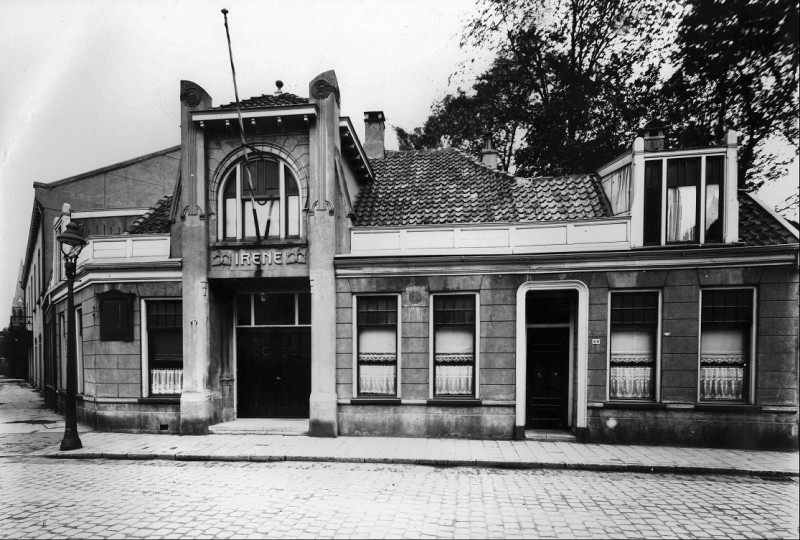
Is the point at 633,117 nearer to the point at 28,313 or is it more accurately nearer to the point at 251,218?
the point at 251,218

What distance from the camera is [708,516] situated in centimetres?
639

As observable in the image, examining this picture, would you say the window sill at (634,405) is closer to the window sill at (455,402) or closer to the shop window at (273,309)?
the window sill at (455,402)

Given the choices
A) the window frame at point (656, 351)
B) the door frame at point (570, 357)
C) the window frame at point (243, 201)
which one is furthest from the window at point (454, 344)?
the window frame at point (243, 201)

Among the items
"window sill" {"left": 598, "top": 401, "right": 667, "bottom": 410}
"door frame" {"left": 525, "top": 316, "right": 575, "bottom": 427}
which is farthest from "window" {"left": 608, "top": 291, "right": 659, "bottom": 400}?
"door frame" {"left": 525, "top": 316, "right": 575, "bottom": 427}

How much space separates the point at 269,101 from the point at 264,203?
9.53 feet

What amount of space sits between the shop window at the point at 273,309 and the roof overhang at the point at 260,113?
4.92m

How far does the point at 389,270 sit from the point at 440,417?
403cm

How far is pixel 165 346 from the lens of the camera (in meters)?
12.0

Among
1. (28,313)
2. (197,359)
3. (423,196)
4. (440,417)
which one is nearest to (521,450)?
(440,417)

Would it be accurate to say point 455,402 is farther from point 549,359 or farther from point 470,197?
point 470,197

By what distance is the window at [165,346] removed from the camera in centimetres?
1184

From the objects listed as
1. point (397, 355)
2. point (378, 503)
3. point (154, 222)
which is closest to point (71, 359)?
point (154, 222)

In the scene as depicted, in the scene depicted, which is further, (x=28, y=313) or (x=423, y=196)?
(x=28, y=313)

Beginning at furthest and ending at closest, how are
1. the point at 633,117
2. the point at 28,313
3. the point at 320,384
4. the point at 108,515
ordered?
the point at 28,313
the point at 633,117
the point at 320,384
the point at 108,515
